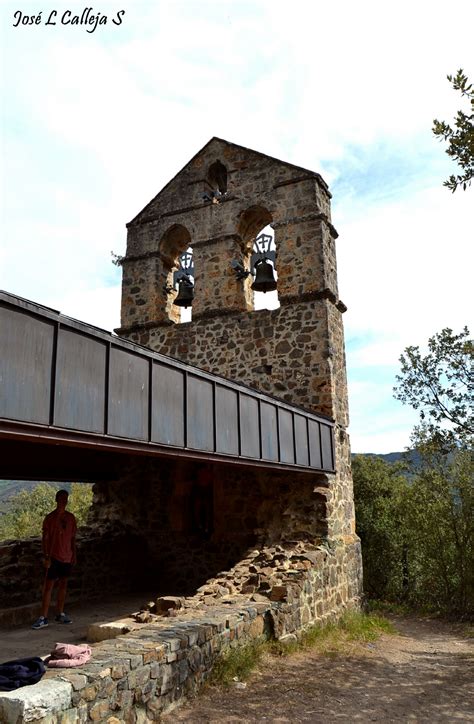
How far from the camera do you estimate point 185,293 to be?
13.5m

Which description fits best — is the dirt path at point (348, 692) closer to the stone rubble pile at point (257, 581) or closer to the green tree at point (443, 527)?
the stone rubble pile at point (257, 581)

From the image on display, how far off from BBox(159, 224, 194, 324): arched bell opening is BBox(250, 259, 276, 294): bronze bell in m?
1.82

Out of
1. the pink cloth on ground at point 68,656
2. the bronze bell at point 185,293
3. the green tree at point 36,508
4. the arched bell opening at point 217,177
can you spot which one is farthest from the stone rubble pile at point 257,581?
the green tree at point 36,508

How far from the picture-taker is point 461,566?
16.2 meters

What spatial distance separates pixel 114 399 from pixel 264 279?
7.13m

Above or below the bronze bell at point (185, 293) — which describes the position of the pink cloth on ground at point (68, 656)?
below

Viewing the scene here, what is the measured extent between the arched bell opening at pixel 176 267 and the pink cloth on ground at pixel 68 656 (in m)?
9.55

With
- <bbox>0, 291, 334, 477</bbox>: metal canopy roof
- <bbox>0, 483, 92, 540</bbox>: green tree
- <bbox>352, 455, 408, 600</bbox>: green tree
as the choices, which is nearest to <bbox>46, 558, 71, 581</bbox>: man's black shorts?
<bbox>0, 291, 334, 477</bbox>: metal canopy roof

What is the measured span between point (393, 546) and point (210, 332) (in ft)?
40.4

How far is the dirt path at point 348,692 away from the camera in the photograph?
217 inches

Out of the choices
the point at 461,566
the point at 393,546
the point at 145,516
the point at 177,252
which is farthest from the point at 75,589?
the point at 393,546

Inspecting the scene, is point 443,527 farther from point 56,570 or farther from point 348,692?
point 56,570

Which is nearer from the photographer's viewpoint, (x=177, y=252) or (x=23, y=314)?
(x=23, y=314)

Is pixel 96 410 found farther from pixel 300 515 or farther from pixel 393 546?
pixel 393 546
